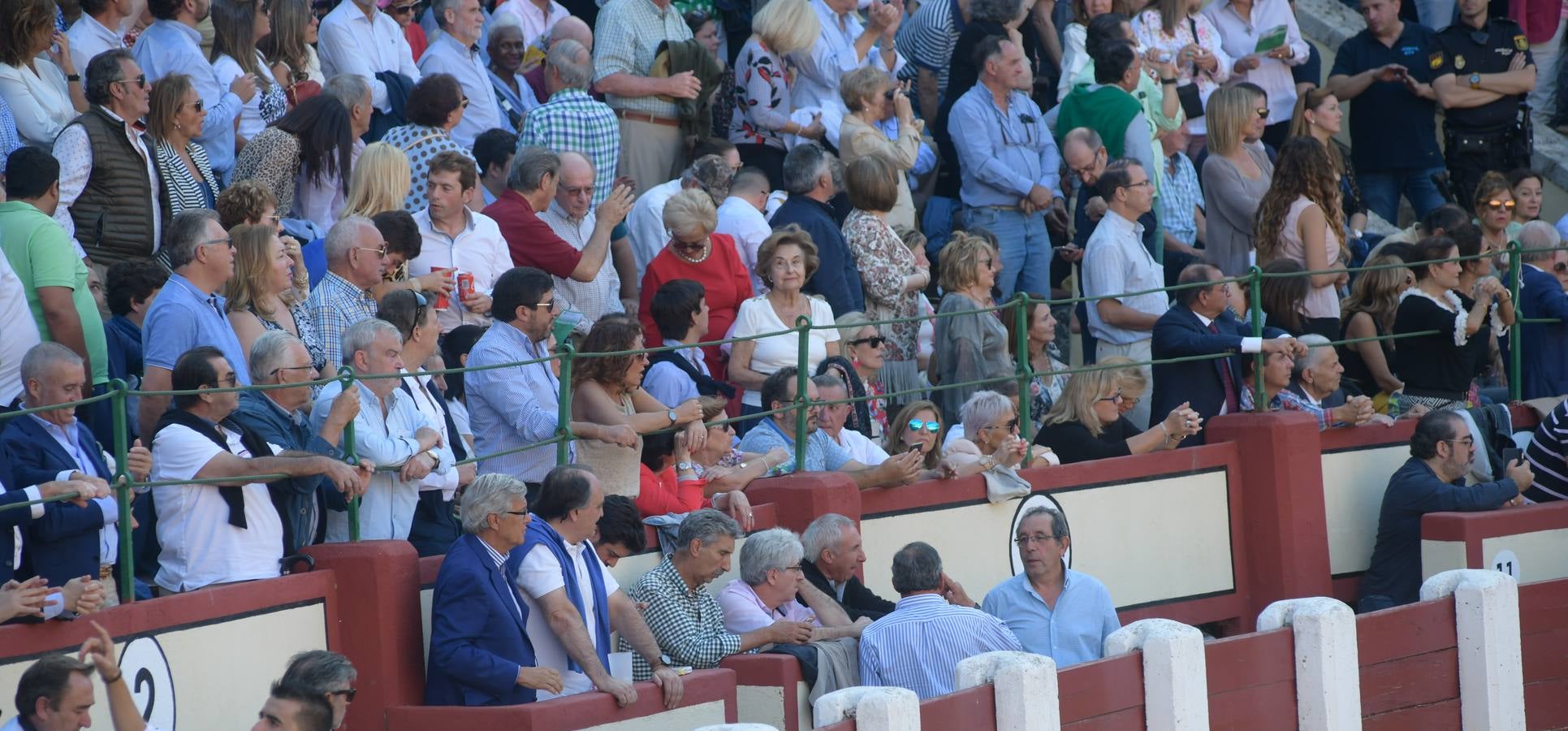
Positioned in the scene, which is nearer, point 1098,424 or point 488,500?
point 488,500

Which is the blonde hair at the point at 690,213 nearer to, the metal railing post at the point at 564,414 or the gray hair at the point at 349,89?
the gray hair at the point at 349,89

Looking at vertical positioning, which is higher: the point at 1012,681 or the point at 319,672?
the point at 319,672

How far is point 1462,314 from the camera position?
35.0 feet

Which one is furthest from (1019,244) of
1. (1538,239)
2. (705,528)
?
(705,528)

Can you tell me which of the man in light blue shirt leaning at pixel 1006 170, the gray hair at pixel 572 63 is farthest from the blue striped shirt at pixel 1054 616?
the gray hair at pixel 572 63

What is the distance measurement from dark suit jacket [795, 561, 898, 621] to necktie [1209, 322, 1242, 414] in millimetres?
2728

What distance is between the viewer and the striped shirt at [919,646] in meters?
7.55

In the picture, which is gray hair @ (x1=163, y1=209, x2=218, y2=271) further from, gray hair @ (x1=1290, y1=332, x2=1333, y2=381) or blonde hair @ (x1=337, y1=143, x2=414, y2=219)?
gray hair @ (x1=1290, y1=332, x2=1333, y2=381)

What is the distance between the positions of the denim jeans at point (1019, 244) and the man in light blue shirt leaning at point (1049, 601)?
12.3 feet

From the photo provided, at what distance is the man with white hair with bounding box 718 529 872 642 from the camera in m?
7.62

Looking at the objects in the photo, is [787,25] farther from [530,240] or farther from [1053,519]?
[1053,519]

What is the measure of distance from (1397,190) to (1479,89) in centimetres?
87

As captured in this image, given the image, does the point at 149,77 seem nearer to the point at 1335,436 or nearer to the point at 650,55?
the point at 650,55

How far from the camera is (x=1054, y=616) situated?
8195mm
